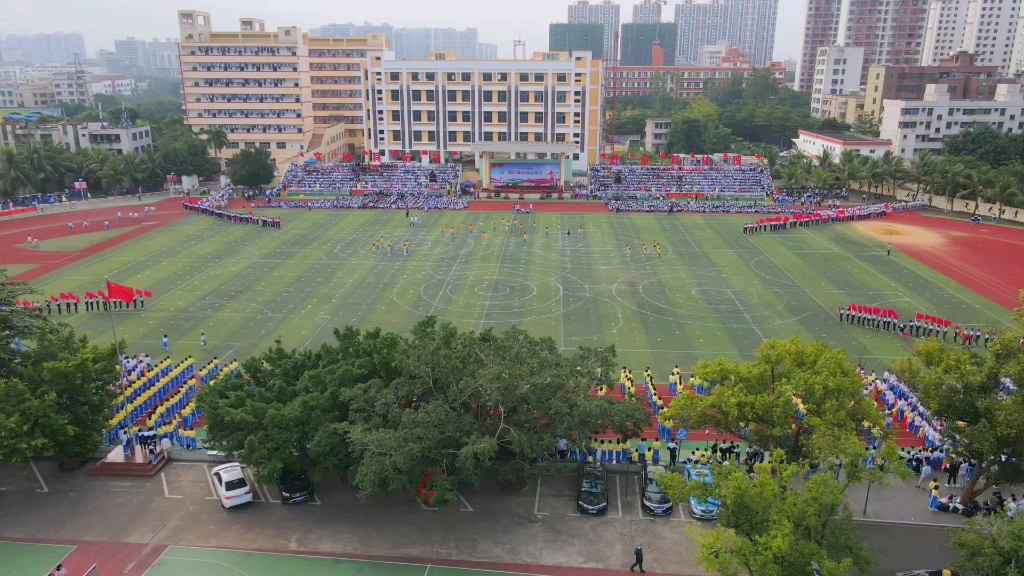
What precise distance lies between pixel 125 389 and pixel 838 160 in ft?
227

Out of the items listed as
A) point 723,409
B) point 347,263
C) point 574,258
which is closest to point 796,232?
point 574,258

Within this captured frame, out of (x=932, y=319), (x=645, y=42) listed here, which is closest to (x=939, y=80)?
(x=932, y=319)

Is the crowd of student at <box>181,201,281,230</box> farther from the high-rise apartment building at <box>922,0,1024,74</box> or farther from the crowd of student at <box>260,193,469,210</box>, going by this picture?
the high-rise apartment building at <box>922,0,1024,74</box>

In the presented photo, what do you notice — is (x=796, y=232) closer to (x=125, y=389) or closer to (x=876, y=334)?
(x=876, y=334)

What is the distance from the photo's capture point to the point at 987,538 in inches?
540

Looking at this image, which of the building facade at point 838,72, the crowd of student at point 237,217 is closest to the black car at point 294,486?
the crowd of student at point 237,217

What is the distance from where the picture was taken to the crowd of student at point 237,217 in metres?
53.7

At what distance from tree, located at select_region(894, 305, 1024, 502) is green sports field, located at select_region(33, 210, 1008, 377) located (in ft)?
37.1

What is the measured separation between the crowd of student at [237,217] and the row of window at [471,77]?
24552mm

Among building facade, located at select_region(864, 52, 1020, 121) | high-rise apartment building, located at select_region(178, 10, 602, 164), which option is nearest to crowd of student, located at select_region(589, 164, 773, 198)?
high-rise apartment building, located at select_region(178, 10, 602, 164)

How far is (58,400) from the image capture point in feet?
66.2

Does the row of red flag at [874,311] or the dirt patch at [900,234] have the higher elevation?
the dirt patch at [900,234]

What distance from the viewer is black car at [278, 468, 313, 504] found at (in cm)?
1961

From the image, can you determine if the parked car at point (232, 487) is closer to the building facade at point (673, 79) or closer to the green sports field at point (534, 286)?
the green sports field at point (534, 286)
